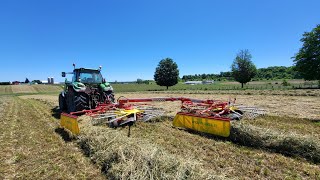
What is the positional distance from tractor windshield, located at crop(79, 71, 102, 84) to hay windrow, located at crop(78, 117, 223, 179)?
536 centimetres

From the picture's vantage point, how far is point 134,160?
3.81 m

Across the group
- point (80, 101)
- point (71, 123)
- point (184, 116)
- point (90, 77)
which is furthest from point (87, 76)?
point (184, 116)

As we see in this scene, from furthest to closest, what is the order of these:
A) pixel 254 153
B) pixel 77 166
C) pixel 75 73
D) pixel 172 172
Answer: pixel 75 73 < pixel 254 153 < pixel 77 166 < pixel 172 172

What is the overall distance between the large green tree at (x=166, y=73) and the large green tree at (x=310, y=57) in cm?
2238

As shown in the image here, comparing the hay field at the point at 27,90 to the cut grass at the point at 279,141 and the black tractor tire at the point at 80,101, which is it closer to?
the black tractor tire at the point at 80,101

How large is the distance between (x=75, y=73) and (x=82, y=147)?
5698mm

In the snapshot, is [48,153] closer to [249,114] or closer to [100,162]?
[100,162]

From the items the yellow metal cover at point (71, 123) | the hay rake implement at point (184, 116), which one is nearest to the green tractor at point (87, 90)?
the hay rake implement at point (184, 116)

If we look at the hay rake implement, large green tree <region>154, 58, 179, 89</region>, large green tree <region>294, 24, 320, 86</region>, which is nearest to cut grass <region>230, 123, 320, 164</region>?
the hay rake implement

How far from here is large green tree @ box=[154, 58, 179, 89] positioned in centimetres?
4844

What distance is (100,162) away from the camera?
169 inches

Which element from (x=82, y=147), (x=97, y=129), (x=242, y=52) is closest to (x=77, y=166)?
(x=82, y=147)

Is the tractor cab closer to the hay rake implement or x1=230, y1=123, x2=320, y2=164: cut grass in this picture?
the hay rake implement

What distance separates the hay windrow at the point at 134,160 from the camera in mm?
3311
